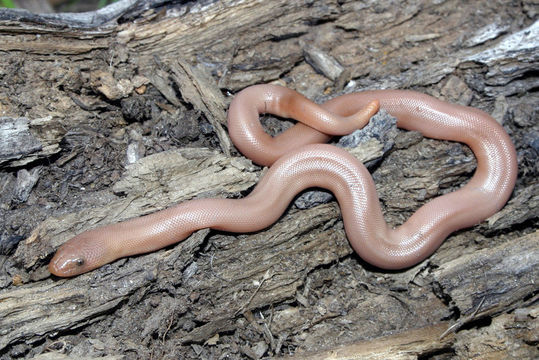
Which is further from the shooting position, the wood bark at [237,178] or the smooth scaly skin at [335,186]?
the smooth scaly skin at [335,186]

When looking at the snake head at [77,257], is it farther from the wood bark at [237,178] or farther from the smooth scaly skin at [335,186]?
the wood bark at [237,178]

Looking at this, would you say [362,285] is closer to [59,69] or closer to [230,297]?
[230,297]

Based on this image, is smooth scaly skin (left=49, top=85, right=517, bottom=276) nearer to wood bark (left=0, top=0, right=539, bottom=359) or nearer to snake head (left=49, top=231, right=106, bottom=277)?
snake head (left=49, top=231, right=106, bottom=277)

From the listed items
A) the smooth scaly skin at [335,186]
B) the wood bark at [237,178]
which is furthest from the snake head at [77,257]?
the wood bark at [237,178]

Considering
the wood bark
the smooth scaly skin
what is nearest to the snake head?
the smooth scaly skin

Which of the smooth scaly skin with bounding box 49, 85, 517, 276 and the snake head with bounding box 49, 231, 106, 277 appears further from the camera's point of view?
the smooth scaly skin with bounding box 49, 85, 517, 276

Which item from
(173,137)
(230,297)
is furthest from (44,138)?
(230,297)

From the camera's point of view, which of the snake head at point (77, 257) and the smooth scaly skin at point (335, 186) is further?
the smooth scaly skin at point (335, 186)
